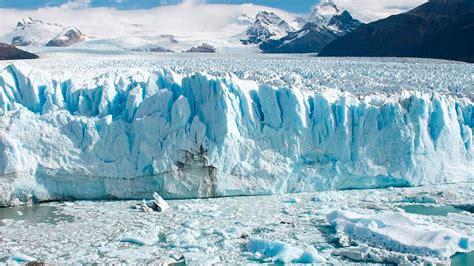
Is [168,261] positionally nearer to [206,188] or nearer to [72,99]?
[206,188]

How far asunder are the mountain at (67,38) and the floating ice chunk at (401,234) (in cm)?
5319

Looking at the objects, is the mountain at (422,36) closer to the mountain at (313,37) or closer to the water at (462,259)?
the mountain at (313,37)

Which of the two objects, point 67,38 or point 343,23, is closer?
point 343,23

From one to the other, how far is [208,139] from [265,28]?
6457cm

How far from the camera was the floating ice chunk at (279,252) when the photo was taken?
6.22m

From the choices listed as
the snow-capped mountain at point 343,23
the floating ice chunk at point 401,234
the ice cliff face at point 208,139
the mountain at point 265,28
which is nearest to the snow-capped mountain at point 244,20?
the mountain at point 265,28

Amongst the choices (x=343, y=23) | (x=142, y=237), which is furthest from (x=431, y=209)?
(x=343, y=23)

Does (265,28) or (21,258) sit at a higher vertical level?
(265,28)

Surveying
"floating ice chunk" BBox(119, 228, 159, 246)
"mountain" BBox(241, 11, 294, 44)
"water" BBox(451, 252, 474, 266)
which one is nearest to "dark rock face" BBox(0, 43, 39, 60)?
"floating ice chunk" BBox(119, 228, 159, 246)

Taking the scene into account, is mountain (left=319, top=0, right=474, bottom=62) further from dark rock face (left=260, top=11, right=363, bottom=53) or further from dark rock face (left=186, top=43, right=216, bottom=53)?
dark rock face (left=260, top=11, right=363, bottom=53)

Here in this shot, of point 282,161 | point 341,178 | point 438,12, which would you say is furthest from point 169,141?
point 438,12

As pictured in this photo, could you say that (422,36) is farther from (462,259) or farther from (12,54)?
(462,259)

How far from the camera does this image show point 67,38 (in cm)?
5891

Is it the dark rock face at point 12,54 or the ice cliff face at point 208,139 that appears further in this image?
the dark rock face at point 12,54
